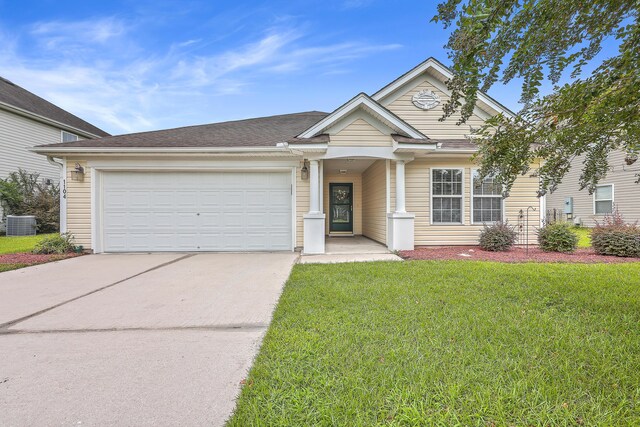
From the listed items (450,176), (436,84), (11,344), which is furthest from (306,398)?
(436,84)

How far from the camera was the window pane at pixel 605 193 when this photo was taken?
13614 millimetres

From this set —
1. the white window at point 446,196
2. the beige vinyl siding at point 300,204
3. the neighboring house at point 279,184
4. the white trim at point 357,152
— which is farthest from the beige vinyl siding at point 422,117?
the beige vinyl siding at point 300,204

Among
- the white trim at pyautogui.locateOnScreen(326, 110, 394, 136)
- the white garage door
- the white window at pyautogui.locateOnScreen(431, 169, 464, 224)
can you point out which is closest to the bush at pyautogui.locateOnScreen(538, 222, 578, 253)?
the white window at pyautogui.locateOnScreen(431, 169, 464, 224)

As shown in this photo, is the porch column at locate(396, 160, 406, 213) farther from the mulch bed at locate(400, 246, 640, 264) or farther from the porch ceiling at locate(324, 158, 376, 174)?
the porch ceiling at locate(324, 158, 376, 174)

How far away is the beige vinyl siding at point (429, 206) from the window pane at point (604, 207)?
8.81 meters

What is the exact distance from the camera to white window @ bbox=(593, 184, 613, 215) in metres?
13.6

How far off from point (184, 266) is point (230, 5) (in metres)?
8.73

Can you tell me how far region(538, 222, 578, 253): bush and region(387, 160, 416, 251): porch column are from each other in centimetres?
342

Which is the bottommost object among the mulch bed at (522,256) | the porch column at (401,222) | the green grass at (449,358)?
the green grass at (449,358)

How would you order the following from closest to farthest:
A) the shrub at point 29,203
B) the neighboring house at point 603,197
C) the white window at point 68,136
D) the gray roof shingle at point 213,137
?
the gray roof shingle at point 213,137, the shrub at point 29,203, the neighboring house at point 603,197, the white window at point 68,136

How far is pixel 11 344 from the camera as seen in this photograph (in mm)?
2721

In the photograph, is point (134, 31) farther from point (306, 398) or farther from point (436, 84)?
point (306, 398)

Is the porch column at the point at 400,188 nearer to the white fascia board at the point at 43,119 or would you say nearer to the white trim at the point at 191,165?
the white trim at the point at 191,165

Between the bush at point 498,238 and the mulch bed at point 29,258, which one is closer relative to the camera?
the mulch bed at point 29,258
